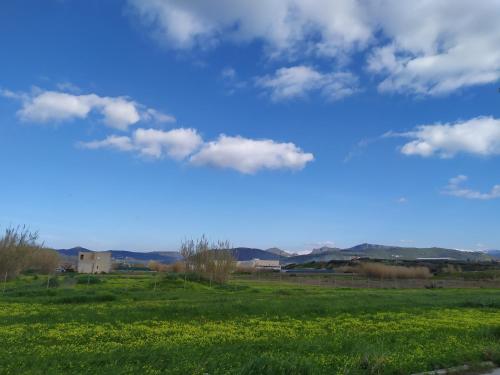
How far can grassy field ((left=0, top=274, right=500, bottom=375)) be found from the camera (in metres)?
8.42

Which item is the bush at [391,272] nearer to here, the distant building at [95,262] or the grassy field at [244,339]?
the distant building at [95,262]

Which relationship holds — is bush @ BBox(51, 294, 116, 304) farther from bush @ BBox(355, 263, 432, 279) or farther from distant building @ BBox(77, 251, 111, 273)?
bush @ BBox(355, 263, 432, 279)

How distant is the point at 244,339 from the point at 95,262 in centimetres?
6918

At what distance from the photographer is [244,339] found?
12.1 metres

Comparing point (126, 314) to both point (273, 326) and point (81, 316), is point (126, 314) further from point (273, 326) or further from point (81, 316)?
point (273, 326)

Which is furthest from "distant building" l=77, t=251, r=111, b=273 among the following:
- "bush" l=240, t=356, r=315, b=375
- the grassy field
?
"bush" l=240, t=356, r=315, b=375

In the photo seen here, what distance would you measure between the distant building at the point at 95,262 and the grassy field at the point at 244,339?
57.2m

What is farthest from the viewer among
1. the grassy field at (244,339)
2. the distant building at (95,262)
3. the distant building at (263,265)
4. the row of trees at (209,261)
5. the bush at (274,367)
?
the distant building at (263,265)

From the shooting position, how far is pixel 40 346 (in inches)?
408

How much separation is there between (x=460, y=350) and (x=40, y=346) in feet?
31.7

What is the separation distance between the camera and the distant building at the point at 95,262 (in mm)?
75750

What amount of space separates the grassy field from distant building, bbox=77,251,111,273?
57.2 metres

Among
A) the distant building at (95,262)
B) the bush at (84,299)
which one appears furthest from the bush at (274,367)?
the distant building at (95,262)

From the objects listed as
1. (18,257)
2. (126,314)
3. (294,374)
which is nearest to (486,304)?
(126,314)
